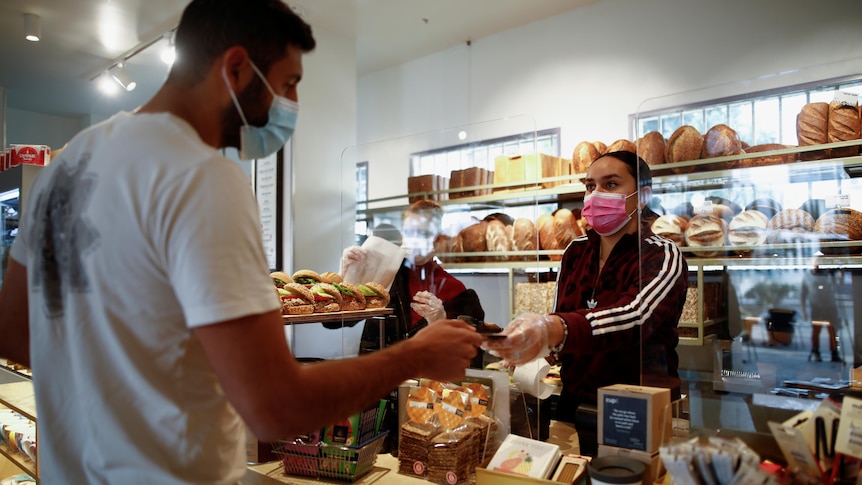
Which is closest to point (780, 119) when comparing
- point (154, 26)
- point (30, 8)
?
point (154, 26)

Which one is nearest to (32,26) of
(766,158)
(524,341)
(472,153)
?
(472,153)

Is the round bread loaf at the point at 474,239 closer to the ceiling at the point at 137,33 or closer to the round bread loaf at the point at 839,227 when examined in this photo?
the round bread loaf at the point at 839,227

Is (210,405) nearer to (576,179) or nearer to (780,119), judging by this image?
(780,119)

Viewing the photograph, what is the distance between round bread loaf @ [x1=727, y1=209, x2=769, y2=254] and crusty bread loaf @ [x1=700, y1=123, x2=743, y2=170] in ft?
1.09

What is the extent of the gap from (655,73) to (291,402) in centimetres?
379

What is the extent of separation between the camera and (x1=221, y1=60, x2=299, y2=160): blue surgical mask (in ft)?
3.54

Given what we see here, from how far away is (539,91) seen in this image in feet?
14.9

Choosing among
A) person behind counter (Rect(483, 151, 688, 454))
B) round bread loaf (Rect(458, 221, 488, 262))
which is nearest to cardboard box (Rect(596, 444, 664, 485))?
person behind counter (Rect(483, 151, 688, 454))

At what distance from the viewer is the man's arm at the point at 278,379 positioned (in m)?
0.83

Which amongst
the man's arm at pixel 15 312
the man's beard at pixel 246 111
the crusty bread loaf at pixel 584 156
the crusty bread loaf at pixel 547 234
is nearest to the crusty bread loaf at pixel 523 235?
the crusty bread loaf at pixel 547 234

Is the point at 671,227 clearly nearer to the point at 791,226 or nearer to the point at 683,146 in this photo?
the point at 791,226

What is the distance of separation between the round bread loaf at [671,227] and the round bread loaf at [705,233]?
Result: 23mm

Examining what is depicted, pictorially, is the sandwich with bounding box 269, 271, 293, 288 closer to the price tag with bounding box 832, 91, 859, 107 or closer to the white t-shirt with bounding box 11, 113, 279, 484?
the white t-shirt with bounding box 11, 113, 279, 484

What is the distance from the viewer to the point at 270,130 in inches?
44.6
